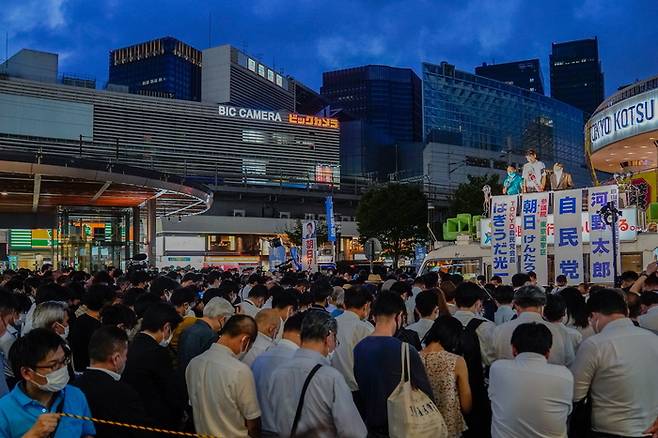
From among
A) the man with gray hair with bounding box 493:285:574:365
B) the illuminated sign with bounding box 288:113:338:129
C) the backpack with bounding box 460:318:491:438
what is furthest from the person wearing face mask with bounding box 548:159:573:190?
the illuminated sign with bounding box 288:113:338:129

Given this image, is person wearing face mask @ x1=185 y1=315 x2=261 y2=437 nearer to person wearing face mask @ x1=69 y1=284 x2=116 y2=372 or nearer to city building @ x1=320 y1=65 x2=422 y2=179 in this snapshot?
person wearing face mask @ x1=69 y1=284 x2=116 y2=372

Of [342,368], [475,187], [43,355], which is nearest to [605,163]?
[475,187]

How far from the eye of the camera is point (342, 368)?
4953 mm

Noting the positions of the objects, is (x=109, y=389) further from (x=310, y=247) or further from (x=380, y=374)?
(x=310, y=247)

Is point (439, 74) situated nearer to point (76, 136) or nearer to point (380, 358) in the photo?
point (76, 136)

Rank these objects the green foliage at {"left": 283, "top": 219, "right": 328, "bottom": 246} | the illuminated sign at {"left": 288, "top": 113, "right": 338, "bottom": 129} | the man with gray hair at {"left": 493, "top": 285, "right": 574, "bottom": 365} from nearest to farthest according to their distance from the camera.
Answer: the man with gray hair at {"left": 493, "top": 285, "right": 574, "bottom": 365}, the green foliage at {"left": 283, "top": 219, "right": 328, "bottom": 246}, the illuminated sign at {"left": 288, "top": 113, "right": 338, "bottom": 129}

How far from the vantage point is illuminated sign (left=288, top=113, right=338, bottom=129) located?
260ft

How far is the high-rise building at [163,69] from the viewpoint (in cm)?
15538

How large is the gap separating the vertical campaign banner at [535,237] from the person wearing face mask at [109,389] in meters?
11.0

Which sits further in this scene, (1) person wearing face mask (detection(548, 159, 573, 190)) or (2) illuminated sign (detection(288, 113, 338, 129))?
(2) illuminated sign (detection(288, 113, 338, 129))

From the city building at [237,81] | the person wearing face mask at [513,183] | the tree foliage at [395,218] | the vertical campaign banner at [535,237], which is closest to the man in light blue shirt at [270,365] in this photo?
the vertical campaign banner at [535,237]

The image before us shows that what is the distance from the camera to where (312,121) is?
81312mm

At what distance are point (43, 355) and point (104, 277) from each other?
8.85 metres

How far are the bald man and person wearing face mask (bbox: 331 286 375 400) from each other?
51 cm
